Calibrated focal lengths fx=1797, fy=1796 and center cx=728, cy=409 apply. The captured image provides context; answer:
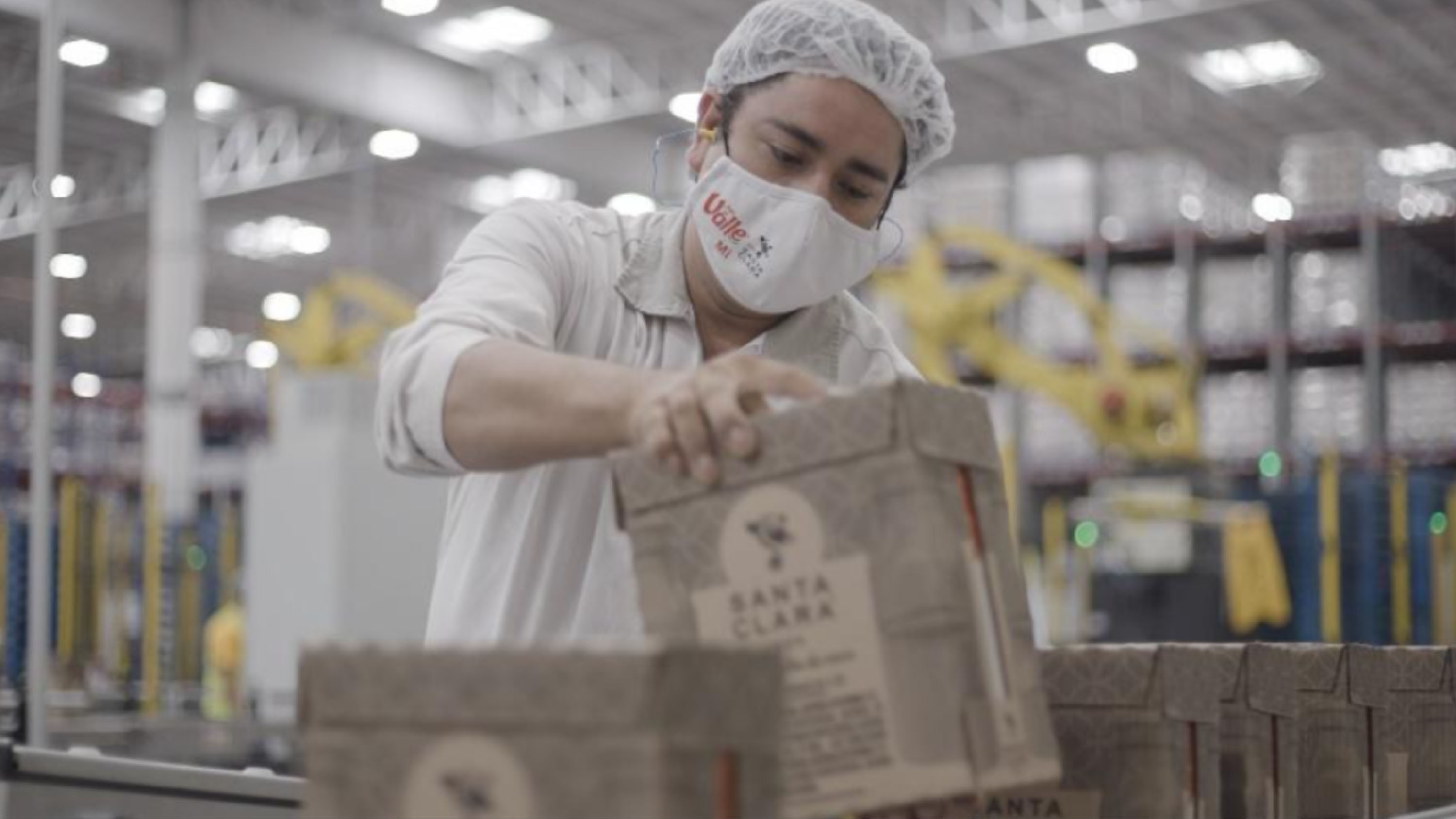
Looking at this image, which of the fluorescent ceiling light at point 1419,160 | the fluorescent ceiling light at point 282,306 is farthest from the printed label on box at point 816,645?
the fluorescent ceiling light at point 282,306

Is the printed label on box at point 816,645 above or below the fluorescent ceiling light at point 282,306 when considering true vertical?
below

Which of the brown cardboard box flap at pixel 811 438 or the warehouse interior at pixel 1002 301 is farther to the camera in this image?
the warehouse interior at pixel 1002 301

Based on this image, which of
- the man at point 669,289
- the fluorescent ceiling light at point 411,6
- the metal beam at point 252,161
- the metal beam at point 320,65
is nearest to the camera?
the man at point 669,289

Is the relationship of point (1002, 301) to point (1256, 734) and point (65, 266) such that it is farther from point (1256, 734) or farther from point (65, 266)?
point (1256, 734)

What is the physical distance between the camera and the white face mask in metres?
1.64

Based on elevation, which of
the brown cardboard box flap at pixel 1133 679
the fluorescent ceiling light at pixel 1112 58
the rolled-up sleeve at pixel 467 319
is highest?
the fluorescent ceiling light at pixel 1112 58

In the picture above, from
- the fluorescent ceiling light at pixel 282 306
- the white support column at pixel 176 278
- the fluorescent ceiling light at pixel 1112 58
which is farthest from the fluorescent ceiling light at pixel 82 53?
the fluorescent ceiling light at pixel 282 306

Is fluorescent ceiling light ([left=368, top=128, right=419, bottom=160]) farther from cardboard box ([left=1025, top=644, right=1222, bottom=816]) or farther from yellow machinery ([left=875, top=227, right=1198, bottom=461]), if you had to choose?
cardboard box ([left=1025, top=644, right=1222, bottom=816])

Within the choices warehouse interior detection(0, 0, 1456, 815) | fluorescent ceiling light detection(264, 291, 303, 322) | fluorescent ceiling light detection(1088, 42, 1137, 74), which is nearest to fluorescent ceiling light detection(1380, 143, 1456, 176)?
warehouse interior detection(0, 0, 1456, 815)

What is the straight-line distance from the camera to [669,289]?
5.77ft

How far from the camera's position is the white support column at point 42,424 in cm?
311

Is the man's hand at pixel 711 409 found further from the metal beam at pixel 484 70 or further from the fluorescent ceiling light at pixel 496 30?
the fluorescent ceiling light at pixel 496 30

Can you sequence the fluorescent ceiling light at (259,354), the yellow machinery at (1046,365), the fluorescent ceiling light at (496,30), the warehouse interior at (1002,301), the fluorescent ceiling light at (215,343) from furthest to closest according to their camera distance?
the fluorescent ceiling light at (215,343) → the fluorescent ceiling light at (259,354) → the fluorescent ceiling light at (496,30) → the yellow machinery at (1046,365) → the warehouse interior at (1002,301)

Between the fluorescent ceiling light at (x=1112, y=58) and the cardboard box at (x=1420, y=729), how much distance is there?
1087cm
